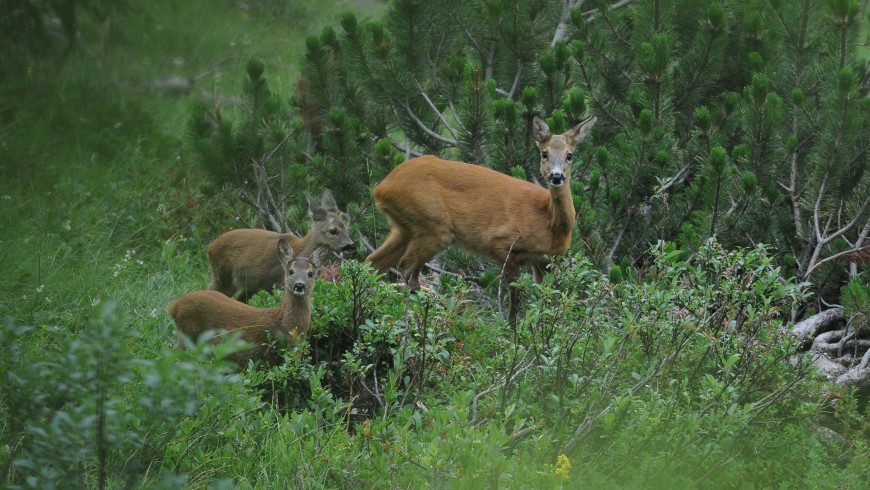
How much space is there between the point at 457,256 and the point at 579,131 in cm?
168

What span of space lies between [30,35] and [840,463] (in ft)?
15.2

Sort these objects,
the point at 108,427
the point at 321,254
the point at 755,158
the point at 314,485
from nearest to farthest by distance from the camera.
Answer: the point at 108,427, the point at 314,485, the point at 321,254, the point at 755,158

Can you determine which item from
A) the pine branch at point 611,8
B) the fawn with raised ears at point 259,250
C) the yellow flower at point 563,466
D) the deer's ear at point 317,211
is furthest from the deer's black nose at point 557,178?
the yellow flower at point 563,466

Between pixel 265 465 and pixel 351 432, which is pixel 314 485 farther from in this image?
pixel 351 432

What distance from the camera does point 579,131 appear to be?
25.6 ft

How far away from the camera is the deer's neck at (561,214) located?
7.82 metres

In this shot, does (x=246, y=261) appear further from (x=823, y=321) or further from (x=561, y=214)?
(x=823, y=321)

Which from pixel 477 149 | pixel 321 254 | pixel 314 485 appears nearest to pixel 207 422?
pixel 314 485

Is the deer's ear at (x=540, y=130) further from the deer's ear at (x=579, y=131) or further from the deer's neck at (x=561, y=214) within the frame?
the deer's neck at (x=561, y=214)

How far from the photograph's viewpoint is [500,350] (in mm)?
6527

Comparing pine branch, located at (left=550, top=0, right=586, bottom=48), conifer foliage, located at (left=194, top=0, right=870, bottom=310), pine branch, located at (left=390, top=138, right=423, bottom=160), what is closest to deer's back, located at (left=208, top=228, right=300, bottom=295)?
conifer foliage, located at (left=194, top=0, right=870, bottom=310)

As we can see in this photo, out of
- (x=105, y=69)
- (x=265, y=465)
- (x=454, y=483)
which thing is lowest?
(x=265, y=465)

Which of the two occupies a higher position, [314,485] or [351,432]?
[314,485]

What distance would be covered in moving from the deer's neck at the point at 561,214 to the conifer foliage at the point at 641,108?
8cm
